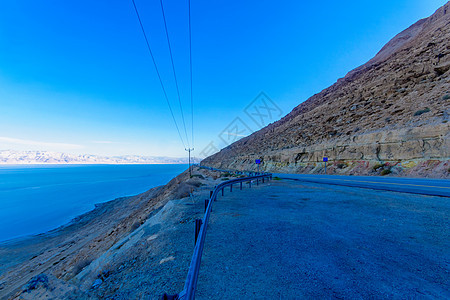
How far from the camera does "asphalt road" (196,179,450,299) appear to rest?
2367mm

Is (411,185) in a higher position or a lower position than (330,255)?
A: lower

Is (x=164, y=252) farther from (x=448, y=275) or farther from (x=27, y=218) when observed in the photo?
(x=27, y=218)

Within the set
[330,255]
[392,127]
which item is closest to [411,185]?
[330,255]

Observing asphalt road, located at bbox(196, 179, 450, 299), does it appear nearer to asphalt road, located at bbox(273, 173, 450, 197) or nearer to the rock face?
asphalt road, located at bbox(273, 173, 450, 197)

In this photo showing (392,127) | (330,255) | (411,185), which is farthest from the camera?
(392,127)

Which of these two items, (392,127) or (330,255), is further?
(392,127)

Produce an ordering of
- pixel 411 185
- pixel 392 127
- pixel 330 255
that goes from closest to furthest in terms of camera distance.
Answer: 1. pixel 330 255
2. pixel 411 185
3. pixel 392 127

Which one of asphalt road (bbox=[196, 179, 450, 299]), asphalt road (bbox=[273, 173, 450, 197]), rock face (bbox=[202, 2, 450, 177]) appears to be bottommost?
asphalt road (bbox=[273, 173, 450, 197])

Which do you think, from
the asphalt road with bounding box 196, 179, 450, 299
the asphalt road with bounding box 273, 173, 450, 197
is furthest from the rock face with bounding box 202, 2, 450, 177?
the asphalt road with bounding box 196, 179, 450, 299

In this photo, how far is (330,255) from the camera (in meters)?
3.25

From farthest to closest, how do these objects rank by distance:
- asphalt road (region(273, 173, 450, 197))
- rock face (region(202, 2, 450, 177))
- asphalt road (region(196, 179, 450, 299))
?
rock face (region(202, 2, 450, 177)), asphalt road (region(273, 173, 450, 197)), asphalt road (region(196, 179, 450, 299))

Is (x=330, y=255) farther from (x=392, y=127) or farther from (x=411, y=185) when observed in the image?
(x=392, y=127)

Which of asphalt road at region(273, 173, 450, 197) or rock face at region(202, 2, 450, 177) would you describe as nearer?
asphalt road at region(273, 173, 450, 197)

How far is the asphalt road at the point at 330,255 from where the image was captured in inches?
93.2
